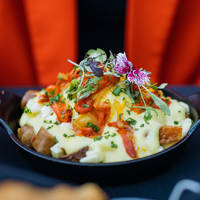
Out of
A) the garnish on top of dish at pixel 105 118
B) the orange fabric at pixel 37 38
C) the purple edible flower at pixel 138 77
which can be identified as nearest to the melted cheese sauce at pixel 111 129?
the garnish on top of dish at pixel 105 118

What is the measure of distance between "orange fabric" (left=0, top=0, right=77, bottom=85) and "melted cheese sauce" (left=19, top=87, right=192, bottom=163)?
1455 millimetres

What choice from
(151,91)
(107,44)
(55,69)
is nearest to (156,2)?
(107,44)

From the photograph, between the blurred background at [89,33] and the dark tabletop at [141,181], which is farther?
the blurred background at [89,33]

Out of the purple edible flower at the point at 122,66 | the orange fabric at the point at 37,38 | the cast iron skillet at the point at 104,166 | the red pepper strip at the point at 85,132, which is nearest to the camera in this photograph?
the cast iron skillet at the point at 104,166

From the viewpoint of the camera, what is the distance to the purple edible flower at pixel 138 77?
5.36 feet

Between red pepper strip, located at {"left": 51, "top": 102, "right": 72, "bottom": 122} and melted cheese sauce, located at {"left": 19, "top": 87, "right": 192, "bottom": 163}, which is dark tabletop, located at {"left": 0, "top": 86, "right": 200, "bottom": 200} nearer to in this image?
melted cheese sauce, located at {"left": 19, "top": 87, "right": 192, "bottom": 163}

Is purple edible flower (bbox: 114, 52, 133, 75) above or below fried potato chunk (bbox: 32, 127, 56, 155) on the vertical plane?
above

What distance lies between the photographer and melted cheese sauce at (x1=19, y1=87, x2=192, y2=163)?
4.72 feet

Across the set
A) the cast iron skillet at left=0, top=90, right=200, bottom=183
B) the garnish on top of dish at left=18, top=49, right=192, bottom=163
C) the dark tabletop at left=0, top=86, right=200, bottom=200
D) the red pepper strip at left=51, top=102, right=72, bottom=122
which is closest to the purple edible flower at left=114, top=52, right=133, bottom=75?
the garnish on top of dish at left=18, top=49, right=192, bottom=163

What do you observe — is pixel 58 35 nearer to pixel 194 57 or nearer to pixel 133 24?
pixel 133 24

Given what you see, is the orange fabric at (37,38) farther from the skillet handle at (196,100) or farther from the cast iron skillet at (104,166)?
the cast iron skillet at (104,166)

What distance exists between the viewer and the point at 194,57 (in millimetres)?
3498

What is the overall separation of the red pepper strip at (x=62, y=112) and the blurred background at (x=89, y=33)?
60.4 inches

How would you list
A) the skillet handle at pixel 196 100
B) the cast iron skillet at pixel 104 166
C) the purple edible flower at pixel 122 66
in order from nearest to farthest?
1. the cast iron skillet at pixel 104 166
2. the purple edible flower at pixel 122 66
3. the skillet handle at pixel 196 100
